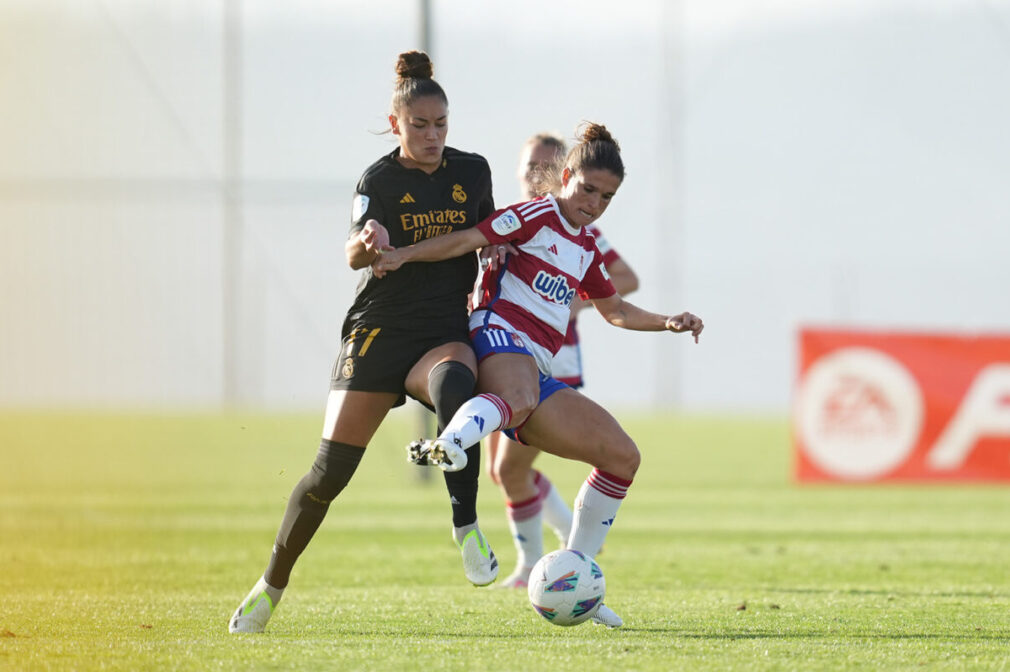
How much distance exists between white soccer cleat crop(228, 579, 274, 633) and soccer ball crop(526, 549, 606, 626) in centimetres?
108

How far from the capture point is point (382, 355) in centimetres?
564

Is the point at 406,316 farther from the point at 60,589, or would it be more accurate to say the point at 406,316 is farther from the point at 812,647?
the point at 60,589

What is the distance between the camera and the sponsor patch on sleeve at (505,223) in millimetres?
5684

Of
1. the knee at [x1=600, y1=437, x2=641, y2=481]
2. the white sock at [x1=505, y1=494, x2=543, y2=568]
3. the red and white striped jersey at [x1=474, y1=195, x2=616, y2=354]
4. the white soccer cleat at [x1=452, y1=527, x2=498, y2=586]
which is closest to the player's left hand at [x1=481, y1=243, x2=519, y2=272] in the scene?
the red and white striped jersey at [x1=474, y1=195, x2=616, y2=354]

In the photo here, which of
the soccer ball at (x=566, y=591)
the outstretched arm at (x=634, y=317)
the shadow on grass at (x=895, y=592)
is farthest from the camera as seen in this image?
the shadow on grass at (x=895, y=592)

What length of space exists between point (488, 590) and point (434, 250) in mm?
2605

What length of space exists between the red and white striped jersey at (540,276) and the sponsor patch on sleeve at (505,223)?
7 cm

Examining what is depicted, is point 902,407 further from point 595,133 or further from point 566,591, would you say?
point 566,591

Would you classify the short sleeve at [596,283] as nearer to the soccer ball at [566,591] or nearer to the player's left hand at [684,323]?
the player's left hand at [684,323]

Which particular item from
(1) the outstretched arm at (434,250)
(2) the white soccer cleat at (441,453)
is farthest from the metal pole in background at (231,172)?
(2) the white soccer cleat at (441,453)

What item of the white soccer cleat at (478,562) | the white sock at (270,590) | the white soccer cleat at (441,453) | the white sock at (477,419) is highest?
the white sock at (477,419)

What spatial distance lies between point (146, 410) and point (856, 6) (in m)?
21.7

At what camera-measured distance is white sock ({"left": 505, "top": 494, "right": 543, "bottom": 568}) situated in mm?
7836

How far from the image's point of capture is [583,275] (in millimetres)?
6031
